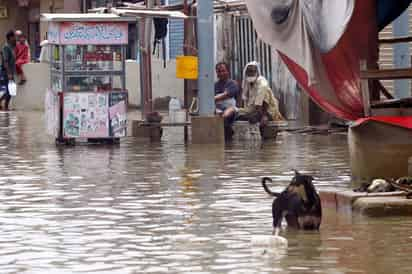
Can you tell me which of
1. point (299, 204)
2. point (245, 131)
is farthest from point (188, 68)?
point (299, 204)

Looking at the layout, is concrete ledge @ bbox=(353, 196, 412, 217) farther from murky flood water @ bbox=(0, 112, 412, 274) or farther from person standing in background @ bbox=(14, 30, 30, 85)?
person standing in background @ bbox=(14, 30, 30, 85)

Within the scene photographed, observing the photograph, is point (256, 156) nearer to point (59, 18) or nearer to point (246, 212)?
point (59, 18)

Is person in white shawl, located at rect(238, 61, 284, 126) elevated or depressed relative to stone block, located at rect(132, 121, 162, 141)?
elevated

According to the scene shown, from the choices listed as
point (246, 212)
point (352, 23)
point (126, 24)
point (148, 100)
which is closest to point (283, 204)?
point (246, 212)

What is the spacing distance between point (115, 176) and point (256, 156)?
2934 millimetres

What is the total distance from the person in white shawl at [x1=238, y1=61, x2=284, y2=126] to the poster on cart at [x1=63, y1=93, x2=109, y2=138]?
6.95 ft

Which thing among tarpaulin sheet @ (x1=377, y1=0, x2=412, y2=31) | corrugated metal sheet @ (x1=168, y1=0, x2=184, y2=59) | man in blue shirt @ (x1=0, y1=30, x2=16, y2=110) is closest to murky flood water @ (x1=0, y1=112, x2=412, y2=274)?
tarpaulin sheet @ (x1=377, y1=0, x2=412, y2=31)

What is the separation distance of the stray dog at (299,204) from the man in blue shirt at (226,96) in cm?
1033

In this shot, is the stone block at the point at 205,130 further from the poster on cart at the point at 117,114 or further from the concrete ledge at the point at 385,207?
the concrete ledge at the point at 385,207

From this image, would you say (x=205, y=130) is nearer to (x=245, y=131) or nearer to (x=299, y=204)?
(x=245, y=131)

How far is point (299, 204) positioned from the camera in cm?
1014

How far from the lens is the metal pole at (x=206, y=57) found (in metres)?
19.7

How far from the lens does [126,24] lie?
65.2 ft

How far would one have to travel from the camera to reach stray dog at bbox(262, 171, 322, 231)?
10.1 meters
